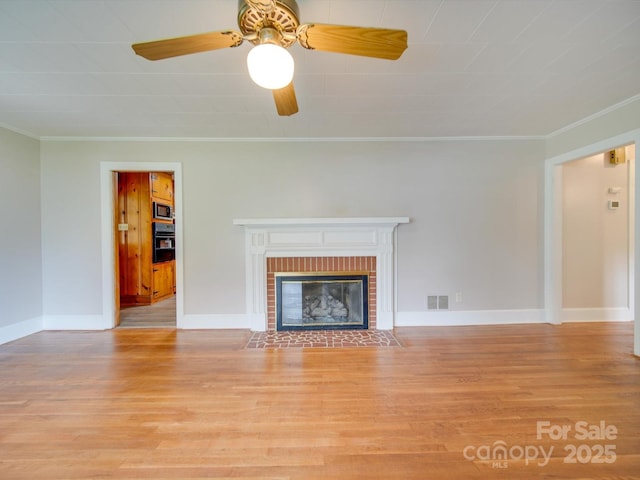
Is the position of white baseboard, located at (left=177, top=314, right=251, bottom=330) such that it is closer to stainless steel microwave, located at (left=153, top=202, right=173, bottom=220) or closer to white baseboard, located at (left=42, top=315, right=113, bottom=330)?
→ white baseboard, located at (left=42, top=315, right=113, bottom=330)

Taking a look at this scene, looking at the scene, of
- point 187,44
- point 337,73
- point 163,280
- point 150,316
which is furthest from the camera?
point 163,280

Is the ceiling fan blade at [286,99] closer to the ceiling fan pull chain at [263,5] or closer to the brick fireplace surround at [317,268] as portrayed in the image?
the ceiling fan pull chain at [263,5]

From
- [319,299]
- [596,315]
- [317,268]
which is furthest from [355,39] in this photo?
[596,315]

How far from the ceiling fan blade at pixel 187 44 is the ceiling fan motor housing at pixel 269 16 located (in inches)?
2.9

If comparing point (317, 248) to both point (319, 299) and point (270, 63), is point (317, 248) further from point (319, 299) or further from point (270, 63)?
point (270, 63)

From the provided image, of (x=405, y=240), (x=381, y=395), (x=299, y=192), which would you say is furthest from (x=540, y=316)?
(x=299, y=192)

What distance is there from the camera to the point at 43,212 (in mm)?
3371

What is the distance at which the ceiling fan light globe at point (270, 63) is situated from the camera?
1248 millimetres

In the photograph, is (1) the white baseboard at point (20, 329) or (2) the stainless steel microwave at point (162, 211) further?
(2) the stainless steel microwave at point (162, 211)

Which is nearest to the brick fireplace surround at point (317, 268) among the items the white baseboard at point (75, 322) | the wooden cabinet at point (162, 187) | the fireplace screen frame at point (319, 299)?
the fireplace screen frame at point (319, 299)

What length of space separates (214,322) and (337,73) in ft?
9.74

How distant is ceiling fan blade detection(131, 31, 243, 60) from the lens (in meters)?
1.31

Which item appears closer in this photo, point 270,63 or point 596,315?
point 270,63

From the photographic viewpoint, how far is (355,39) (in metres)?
1.31
